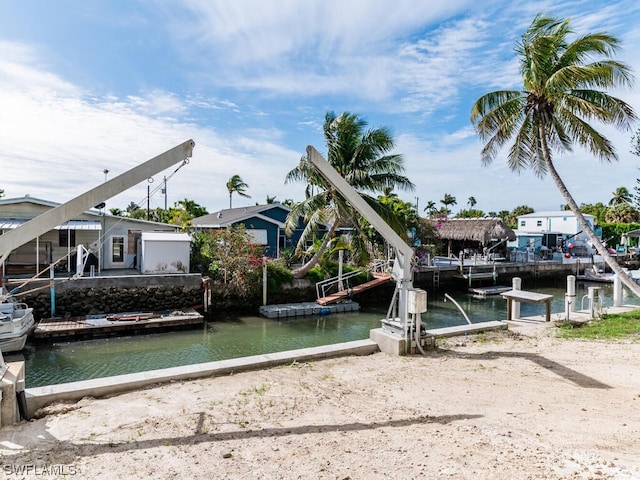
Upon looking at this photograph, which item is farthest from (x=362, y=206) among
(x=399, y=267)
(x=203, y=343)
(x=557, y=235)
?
(x=557, y=235)

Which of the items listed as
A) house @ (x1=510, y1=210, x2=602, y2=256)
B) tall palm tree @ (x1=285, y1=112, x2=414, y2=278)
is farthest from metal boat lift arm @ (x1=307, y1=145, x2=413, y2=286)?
house @ (x1=510, y1=210, x2=602, y2=256)

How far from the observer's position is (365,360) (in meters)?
7.45

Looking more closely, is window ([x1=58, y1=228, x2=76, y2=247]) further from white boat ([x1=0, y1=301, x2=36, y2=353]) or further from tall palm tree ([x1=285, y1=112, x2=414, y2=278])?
tall palm tree ([x1=285, y1=112, x2=414, y2=278])

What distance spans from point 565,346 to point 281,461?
7182mm

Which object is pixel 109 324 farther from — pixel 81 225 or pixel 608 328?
pixel 608 328

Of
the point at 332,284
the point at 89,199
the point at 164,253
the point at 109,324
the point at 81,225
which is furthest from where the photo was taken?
the point at 332,284

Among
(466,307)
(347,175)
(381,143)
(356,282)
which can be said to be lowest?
(466,307)

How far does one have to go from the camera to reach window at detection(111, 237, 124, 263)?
1923 centimetres

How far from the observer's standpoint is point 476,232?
3002 centimetres

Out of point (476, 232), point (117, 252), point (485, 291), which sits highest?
point (476, 232)

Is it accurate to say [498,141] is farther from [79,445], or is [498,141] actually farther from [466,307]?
[79,445]

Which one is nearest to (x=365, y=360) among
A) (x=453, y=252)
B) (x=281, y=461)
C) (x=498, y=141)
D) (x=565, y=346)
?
(x=281, y=461)

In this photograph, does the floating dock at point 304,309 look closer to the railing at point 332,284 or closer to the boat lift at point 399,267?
the railing at point 332,284

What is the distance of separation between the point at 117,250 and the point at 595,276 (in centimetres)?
3219
